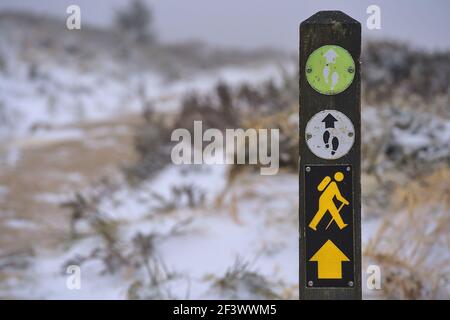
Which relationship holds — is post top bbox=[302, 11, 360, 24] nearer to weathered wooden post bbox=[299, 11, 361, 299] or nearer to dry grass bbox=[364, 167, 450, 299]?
weathered wooden post bbox=[299, 11, 361, 299]

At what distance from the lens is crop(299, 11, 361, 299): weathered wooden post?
6.79ft

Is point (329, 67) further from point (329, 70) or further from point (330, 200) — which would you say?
point (330, 200)

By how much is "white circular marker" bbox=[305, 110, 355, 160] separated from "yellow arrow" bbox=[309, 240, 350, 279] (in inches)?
12.8

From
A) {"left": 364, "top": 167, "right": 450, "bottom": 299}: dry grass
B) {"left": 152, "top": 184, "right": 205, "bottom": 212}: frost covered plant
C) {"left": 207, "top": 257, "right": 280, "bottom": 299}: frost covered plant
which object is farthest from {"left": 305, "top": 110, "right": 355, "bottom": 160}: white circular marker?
{"left": 152, "top": 184, "right": 205, "bottom": 212}: frost covered plant

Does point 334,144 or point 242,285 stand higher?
point 334,144

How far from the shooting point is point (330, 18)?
2.09 m

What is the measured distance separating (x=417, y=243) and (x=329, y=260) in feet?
5.11

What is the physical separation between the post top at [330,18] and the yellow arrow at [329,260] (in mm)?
788

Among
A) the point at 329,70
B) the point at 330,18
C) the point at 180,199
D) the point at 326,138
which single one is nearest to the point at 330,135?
the point at 326,138

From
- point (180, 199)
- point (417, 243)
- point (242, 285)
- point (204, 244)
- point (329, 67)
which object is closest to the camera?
point (329, 67)

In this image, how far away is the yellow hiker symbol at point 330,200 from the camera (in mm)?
2072

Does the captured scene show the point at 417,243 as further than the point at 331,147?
Yes

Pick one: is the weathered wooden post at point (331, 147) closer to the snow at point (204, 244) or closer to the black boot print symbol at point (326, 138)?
the black boot print symbol at point (326, 138)

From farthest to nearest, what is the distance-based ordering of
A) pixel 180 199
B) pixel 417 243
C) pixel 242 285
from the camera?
pixel 180 199 → pixel 417 243 → pixel 242 285
